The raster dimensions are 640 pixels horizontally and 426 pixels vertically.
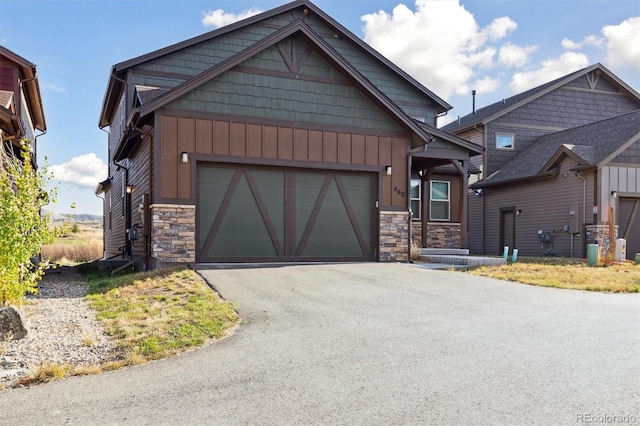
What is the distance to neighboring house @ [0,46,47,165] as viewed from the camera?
35.9 ft

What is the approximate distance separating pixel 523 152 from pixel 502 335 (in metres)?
18.0

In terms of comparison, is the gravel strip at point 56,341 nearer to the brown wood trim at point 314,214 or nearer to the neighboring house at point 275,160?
the neighboring house at point 275,160

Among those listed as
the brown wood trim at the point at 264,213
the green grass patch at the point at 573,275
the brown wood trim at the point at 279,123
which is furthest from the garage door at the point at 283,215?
the green grass patch at the point at 573,275

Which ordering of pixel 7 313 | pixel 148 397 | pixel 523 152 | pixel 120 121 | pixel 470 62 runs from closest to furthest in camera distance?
pixel 148 397 → pixel 7 313 → pixel 470 62 → pixel 120 121 → pixel 523 152

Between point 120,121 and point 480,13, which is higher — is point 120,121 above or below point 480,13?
below

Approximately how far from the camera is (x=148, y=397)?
4344 mm

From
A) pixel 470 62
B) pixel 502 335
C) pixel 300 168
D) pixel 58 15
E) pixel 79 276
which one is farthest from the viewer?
pixel 470 62

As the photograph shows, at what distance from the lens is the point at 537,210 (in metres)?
19.7

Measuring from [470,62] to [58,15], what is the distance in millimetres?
12672

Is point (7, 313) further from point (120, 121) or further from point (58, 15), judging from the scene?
point (120, 121)

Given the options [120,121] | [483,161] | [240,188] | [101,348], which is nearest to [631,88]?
[483,161]

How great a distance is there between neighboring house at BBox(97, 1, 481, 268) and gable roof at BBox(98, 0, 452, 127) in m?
2.10

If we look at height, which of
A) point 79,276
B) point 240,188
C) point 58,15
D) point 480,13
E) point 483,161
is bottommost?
point 79,276

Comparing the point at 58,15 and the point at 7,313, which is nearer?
the point at 7,313
